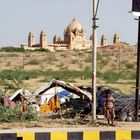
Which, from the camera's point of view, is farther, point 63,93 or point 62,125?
point 63,93

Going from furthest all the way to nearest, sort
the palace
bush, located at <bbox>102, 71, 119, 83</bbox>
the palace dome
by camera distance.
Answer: the palace dome → the palace → bush, located at <bbox>102, 71, 119, 83</bbox>

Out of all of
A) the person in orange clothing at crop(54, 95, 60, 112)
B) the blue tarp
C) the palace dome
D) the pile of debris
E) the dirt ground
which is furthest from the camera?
the palace dome

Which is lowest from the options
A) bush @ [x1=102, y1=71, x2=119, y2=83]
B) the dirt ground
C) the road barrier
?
the road barrier

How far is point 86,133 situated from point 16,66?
4594 cm

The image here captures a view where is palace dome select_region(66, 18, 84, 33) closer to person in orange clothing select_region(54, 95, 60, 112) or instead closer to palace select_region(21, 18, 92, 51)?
palace select_region(21, 18, 92, 51)

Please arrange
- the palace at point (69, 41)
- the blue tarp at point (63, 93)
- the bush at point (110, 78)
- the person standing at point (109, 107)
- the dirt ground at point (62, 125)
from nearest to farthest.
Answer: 1. the dirt ground at point (62, 125)
2. the person standing at point (109, 107)
3. the blue tarp at point (63, 93)
4. the bush at point (110, 78)
5. the palace at point (69, 41)

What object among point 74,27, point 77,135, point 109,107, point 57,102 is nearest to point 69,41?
point 74,27

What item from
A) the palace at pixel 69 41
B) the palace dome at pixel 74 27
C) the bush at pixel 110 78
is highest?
the palace dome at pixel 74 27

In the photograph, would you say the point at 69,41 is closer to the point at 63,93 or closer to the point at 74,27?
the point at 74,27

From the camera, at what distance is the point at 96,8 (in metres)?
11.6

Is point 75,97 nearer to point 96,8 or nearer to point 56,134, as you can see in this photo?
point 96,8

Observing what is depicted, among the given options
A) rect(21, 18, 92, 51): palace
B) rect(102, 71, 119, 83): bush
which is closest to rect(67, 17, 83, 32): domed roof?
rect(21, 18, 92, 51): palace

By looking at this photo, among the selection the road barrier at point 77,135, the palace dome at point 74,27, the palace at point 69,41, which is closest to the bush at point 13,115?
the road barrier at point 77,135

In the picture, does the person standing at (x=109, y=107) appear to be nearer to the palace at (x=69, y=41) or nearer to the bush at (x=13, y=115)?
the bush at (x=13, y=115)
